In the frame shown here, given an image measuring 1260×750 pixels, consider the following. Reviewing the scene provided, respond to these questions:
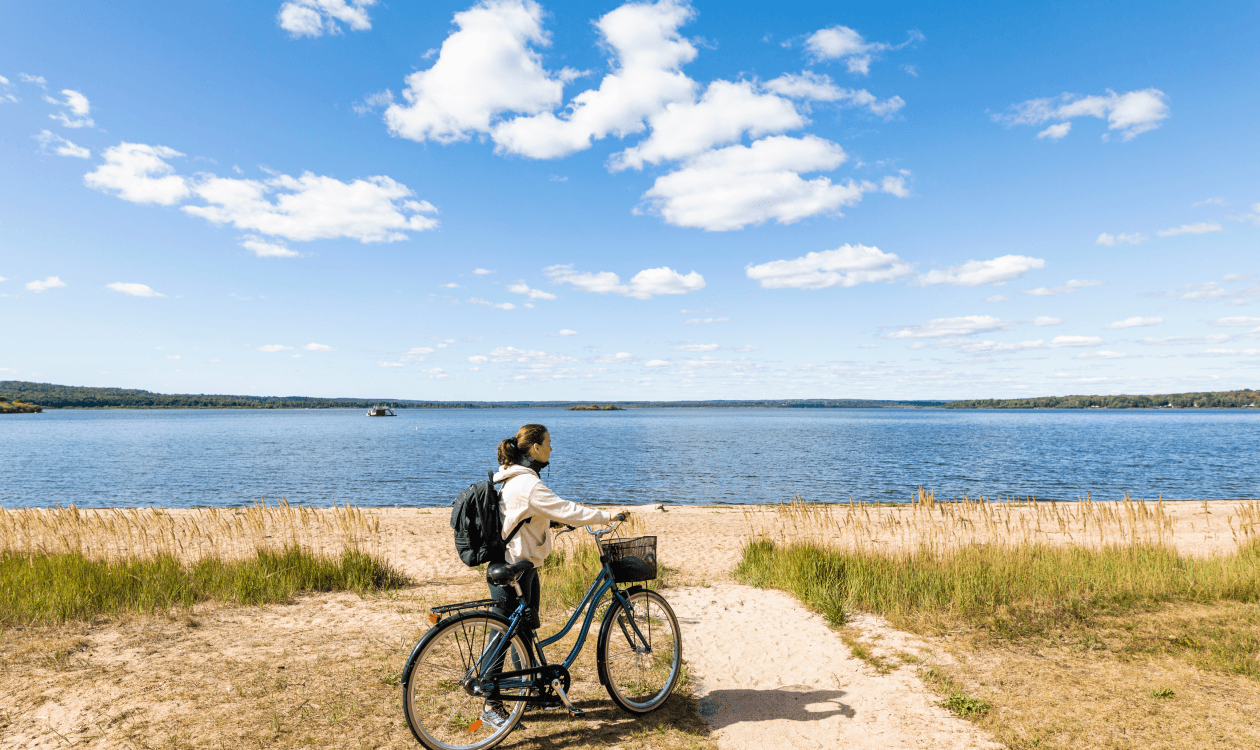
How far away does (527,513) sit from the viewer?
4262 mm

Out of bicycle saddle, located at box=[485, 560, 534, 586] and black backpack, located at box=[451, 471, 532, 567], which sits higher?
black backpack, located at box=[451, 471, 532, 567]

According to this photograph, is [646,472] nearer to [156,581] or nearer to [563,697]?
[156,581]

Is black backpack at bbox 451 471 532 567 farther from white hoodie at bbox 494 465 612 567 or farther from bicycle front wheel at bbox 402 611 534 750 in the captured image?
bicycle front wheel at bbox 402 611 534 750

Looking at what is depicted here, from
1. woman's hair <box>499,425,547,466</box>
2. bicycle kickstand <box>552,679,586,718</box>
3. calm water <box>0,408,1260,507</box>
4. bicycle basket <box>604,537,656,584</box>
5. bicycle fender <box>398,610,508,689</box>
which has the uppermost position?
woman's hair <box>499,425,547,466</box>

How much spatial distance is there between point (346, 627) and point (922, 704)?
6401 millimetres

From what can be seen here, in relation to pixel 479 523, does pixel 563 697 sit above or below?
below

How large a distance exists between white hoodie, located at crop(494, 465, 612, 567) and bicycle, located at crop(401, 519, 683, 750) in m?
0.19

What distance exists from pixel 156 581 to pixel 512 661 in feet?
21.6

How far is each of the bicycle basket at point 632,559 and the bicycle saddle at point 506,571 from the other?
645 millimetres

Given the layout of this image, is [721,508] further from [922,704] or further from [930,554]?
[922,704]

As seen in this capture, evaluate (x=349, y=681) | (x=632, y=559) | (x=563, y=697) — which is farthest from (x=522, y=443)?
(x=349, y=681)

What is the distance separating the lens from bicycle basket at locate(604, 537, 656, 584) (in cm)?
471

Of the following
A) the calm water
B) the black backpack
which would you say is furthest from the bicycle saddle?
the calm water

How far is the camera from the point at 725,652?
6.76 meters
